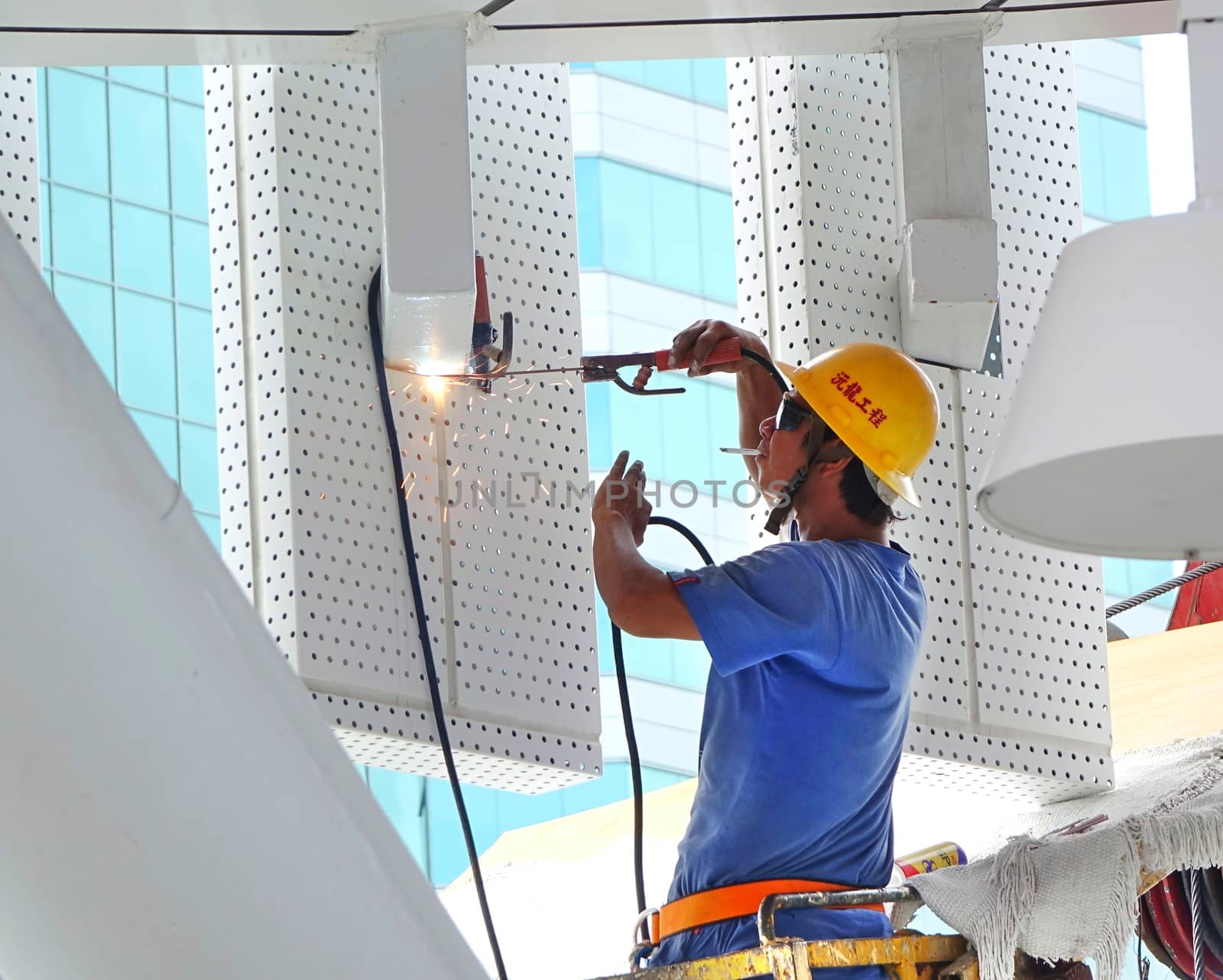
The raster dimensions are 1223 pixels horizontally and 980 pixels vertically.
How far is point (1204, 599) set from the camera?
270 inches

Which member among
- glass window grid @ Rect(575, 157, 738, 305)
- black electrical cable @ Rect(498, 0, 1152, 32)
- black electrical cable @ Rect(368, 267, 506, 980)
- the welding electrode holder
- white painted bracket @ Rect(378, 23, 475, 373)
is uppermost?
black electrical cable @ Rect(498, 0, 1152, 32)

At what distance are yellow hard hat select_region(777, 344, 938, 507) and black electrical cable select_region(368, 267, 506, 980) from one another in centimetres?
90

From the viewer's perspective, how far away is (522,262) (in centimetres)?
461

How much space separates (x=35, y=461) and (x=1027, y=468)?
1109 mm

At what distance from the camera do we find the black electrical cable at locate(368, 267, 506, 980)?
4164 millimetres

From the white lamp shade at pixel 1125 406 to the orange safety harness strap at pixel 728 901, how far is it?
1516 millimetres

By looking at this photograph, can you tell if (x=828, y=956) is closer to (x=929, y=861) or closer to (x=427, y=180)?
(x=929, y=861)

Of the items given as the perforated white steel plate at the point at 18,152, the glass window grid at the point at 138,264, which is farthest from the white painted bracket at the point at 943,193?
the glass window grid at the point at 138,264

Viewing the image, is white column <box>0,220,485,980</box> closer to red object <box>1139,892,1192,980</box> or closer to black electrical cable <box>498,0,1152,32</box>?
black electrical cable <box>498,0,1152,32</box>

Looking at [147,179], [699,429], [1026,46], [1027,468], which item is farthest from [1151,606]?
[1027,468]

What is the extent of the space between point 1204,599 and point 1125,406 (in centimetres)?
508

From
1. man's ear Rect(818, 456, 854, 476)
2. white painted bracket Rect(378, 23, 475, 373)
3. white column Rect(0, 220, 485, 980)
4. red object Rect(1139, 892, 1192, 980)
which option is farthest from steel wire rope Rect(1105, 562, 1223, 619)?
white column Rect(0, 220, 485, 980)

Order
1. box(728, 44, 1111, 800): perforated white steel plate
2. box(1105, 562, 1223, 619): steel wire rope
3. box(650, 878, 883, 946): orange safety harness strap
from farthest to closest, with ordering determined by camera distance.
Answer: box(1105, 562, 1223, 619): steel wire rope < box(728, 44, 1111, 800): perforated white steel plate < box(650, 878, 883, 946): orange safety harness strap

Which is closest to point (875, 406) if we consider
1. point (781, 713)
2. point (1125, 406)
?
point (781, 713)
